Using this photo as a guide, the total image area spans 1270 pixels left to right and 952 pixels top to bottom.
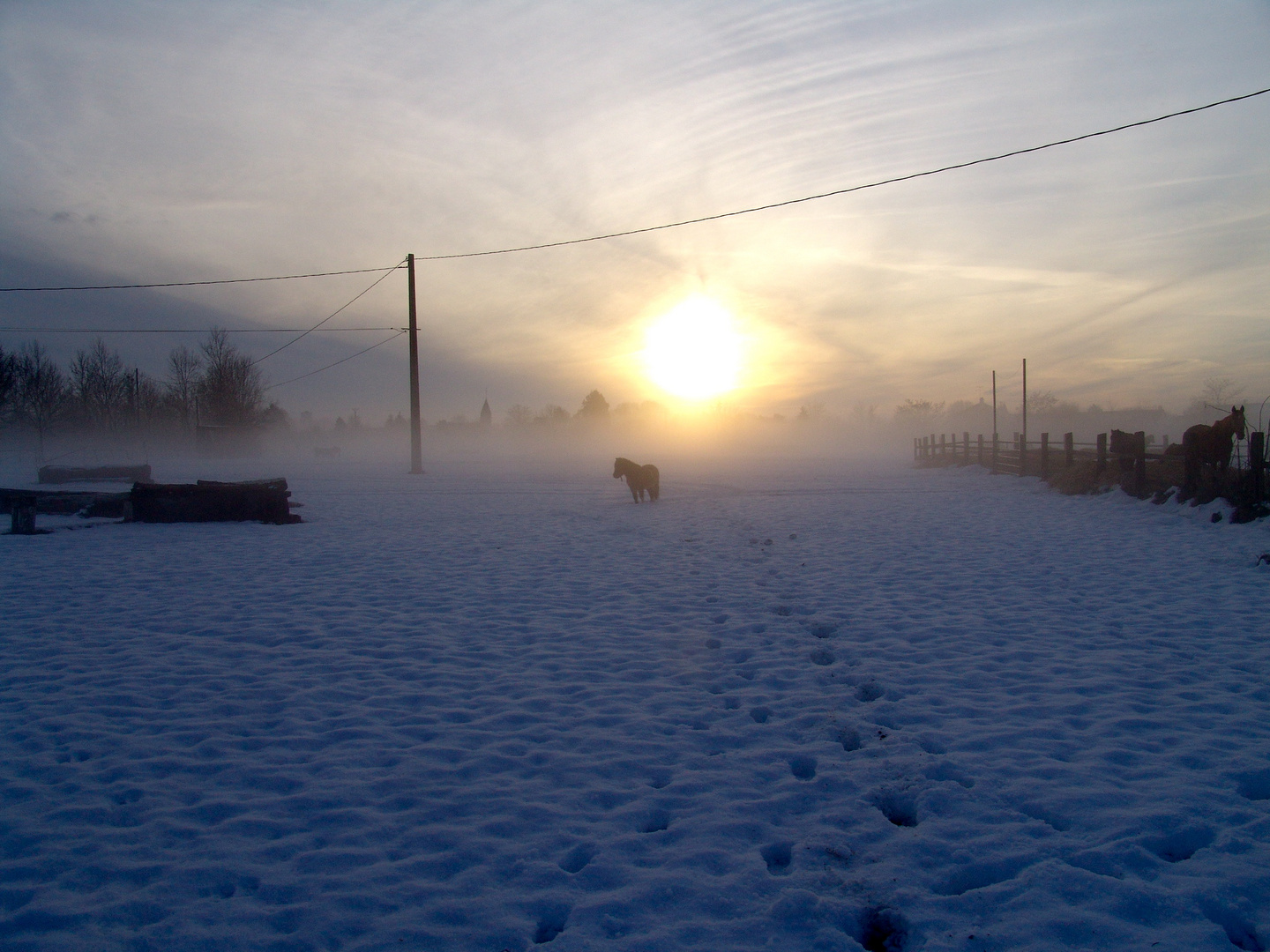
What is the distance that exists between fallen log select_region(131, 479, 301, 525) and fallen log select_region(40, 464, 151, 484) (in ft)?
50.3

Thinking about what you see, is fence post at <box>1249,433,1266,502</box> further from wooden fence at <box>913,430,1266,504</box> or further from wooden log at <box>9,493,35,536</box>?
wooden log at <box>9,493,35,536</box>

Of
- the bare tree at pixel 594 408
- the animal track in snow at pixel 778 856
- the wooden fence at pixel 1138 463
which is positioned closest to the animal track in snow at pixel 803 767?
the animal track in snow at pixel 778 856

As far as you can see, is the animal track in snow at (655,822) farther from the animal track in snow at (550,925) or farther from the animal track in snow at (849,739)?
the animal track in snow at (849,739)

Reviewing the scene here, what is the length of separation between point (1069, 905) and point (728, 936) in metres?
1.50

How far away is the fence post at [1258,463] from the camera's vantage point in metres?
12.3

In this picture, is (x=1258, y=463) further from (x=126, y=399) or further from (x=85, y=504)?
(x=126, y=399)

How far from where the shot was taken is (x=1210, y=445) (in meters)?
14.2

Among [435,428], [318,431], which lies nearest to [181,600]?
[318,431]

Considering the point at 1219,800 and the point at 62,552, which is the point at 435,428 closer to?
the point at 62,552

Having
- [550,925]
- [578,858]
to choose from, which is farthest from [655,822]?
[550,925]

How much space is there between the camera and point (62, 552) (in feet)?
36.3

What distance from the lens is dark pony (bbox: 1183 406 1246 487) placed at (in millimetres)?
14148

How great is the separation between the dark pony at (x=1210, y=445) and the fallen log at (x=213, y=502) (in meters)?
20.3

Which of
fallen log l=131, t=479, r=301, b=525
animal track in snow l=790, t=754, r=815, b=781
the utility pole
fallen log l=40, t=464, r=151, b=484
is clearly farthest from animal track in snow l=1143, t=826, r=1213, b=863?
fallen log l=40, t=464, r=151, b=484
